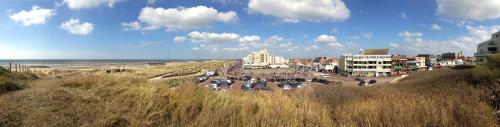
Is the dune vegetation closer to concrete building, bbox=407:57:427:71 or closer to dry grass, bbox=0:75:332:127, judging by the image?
dry grass, bbox=0:75:332:127

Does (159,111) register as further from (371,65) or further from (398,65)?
(398,65)

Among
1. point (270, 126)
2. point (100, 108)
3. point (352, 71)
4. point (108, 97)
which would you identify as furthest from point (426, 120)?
point (352, 71)

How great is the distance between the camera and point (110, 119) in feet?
21.1

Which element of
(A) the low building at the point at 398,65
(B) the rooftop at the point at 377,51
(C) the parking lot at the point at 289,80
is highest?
(B) the rooftop at the point at 377,51

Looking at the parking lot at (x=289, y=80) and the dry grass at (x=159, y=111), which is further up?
the dry grass at (x=159, y=111)

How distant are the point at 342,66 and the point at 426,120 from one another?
111 meters

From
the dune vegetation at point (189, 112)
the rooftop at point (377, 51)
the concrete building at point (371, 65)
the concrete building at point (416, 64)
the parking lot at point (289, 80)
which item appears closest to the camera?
the dune vegetation at point (189, 112)

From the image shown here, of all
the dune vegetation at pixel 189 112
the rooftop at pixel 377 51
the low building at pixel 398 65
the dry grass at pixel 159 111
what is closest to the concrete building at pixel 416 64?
the low building at pixel 398 65

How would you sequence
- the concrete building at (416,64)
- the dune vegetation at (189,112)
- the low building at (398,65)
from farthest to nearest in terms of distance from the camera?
the concrete building at (416,64)
the low building at (398,65)
the dune vegetation at (189,112)

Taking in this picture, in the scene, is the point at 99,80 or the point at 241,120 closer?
the point at 241,120

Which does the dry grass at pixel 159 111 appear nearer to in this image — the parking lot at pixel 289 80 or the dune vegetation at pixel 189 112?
the dune vegetation at pixel 189 112

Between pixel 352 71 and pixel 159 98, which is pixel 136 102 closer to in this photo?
pixel 159 98

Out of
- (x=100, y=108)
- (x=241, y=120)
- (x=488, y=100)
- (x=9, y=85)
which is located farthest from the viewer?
(x=9, y=85)

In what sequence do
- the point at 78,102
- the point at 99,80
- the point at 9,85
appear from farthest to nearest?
the point at 99,80
the point at 9,85
the point at 78,102
